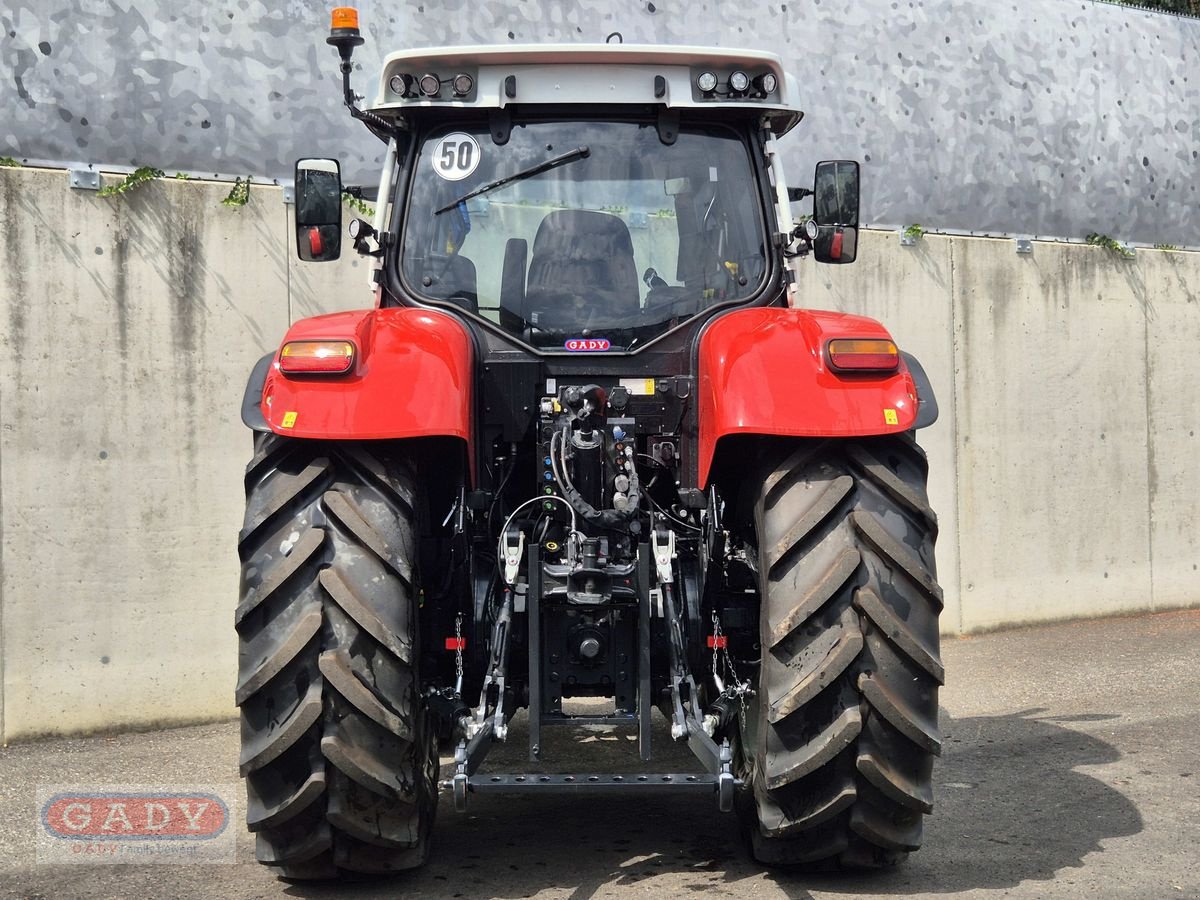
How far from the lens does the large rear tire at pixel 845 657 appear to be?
163 inches

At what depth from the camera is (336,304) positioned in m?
7.58

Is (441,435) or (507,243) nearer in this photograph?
(441,435)

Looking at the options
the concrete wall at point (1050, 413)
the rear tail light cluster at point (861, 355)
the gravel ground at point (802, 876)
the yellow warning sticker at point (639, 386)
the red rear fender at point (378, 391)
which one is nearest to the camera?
the red rear fender at point (378, 391)

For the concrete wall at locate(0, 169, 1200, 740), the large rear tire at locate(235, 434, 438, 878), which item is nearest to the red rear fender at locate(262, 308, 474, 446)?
the large rear tire at locate(235, 434, 438, 878)

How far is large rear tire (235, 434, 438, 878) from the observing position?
13.3ft

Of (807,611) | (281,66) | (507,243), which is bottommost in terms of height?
(807,611)

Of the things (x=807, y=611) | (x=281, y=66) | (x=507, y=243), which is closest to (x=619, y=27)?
(x=281, y=66)

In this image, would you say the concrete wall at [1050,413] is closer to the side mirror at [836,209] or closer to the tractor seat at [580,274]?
the side mirror at [836,209]

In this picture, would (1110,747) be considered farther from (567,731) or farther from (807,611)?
(807,611)

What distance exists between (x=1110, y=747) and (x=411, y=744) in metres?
3.76

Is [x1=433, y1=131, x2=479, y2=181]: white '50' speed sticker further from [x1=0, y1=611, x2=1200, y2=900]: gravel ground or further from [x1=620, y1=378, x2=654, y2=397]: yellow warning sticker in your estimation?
[x1=0, y1=611, x2=1200, y2=900]: gravel ground

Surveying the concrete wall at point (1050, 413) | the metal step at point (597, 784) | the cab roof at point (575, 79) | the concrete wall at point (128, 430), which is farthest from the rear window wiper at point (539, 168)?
the concrete wall at point (1050, 413)

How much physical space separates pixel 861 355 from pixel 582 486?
0.94 meters

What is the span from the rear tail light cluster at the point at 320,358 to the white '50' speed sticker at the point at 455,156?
120cm
